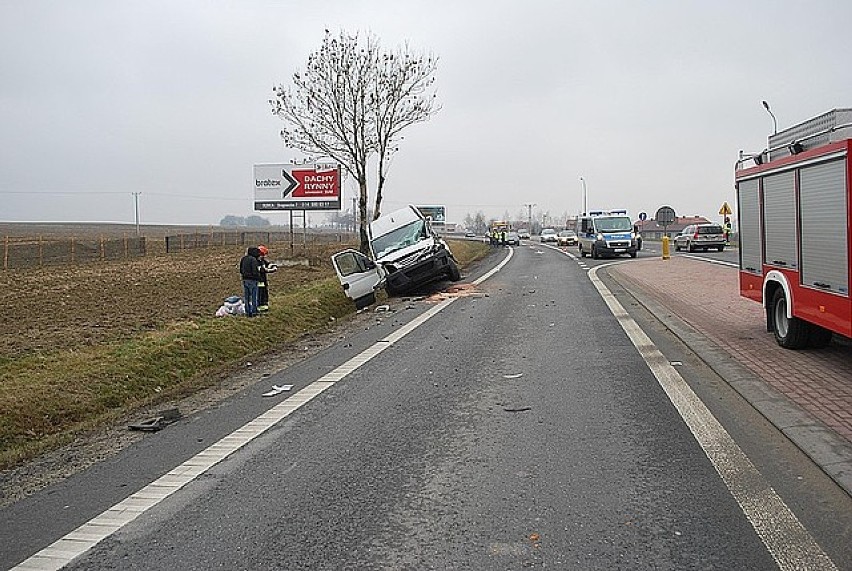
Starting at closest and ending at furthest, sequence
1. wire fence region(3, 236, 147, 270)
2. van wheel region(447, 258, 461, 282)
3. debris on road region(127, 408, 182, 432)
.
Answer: debris on road region(127, 408, 182, 432) → van wheel region(447, 258, 461, 282) → wire fence region(3, 236, 147, 270)

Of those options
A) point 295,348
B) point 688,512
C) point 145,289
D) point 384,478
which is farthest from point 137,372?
point 145,289

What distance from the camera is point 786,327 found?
11547 mm

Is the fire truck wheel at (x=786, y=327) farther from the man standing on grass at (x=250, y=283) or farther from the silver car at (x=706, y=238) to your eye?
the silver car at (x=706, y=238)

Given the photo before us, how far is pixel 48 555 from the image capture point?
4.92 metres

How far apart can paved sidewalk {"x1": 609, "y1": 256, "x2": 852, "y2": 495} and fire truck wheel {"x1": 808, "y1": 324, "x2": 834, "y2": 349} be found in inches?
3.0

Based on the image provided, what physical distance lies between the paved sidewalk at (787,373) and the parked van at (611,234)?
24225 mm

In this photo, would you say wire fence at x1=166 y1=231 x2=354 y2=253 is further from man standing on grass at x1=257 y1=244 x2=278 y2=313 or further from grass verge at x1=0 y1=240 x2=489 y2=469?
grass verge at x1=0 y1=240 x2=489 y2=469

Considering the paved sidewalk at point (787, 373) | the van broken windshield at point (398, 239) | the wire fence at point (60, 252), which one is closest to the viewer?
the paved sidewalk at point (787, 373)

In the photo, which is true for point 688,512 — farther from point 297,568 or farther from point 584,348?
point 584,348

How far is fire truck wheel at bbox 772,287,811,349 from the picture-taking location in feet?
37.0

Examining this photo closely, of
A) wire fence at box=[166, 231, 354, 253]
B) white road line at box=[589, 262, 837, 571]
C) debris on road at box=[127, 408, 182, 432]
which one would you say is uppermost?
wire fence at box=[166, 231, 354, 253]

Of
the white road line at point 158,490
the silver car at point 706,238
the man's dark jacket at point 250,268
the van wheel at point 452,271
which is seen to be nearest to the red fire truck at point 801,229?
the white road line at point 158,490

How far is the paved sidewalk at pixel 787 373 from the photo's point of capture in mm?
7004

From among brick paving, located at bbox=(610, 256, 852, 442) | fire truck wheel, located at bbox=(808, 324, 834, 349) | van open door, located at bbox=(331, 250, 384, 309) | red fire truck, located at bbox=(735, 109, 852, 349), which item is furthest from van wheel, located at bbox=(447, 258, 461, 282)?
fire truck wheel, located at bbox=(808, 324, 834, 349)
